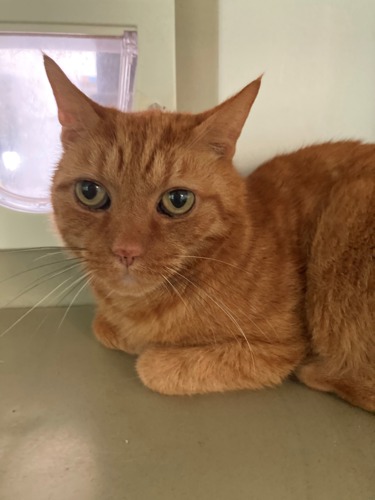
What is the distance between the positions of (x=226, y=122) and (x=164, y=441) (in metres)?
0.65

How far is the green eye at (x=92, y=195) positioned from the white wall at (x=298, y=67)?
591mm

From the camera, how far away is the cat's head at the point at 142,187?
0.98 m

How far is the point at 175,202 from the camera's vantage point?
3.36ft

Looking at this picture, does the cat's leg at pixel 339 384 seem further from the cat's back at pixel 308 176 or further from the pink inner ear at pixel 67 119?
Answer: the pink inner ear at pixel 67 119

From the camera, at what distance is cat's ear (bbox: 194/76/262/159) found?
988 mm

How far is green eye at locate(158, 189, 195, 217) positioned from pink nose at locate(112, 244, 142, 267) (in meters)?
0.12

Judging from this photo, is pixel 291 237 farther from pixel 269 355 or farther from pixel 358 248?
pixel 269 355

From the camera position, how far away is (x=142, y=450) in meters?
0.93

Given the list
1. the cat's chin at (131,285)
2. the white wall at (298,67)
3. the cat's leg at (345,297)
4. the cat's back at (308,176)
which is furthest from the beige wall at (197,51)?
the cat's chin at (131,285)

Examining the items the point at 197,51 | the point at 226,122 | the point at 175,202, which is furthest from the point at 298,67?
the point at 175,202

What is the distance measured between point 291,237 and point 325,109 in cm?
50

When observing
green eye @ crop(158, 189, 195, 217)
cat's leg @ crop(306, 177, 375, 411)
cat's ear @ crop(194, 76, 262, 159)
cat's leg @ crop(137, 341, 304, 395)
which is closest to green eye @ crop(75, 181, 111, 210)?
green eye @ crop(158, 189, 195, 217)

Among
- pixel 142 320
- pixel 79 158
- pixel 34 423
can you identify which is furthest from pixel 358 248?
pixel 34 423

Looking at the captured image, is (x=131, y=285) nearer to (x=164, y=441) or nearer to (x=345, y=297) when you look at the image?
(x=164, y=441)
